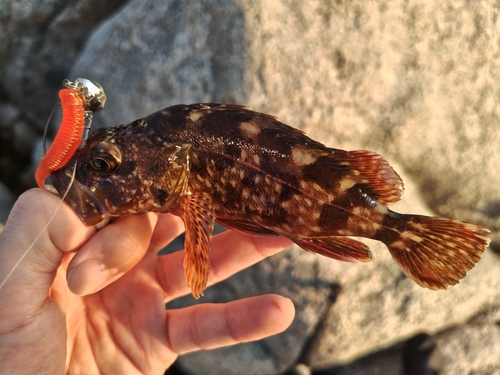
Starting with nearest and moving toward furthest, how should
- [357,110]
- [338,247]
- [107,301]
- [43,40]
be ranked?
[338,247], [107,301], [357,110], [43,40]

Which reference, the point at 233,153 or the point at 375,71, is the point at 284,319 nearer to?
the point at 233,153

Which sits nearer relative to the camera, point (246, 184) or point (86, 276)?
point (86, 276)

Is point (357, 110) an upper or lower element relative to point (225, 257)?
upper

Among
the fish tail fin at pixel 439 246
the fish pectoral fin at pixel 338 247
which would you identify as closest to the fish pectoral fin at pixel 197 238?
the fish pectoral fin at pixel 338 247

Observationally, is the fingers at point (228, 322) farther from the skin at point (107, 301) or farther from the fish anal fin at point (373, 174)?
the fish anal fin at point (373, 174)

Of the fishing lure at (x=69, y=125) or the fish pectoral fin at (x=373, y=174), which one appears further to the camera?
the fish pectoral fin at (x=373, y=174)

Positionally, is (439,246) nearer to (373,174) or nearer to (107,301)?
(373,174)


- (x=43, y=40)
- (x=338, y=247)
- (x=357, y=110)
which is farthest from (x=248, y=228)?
(x=43, y=40)
